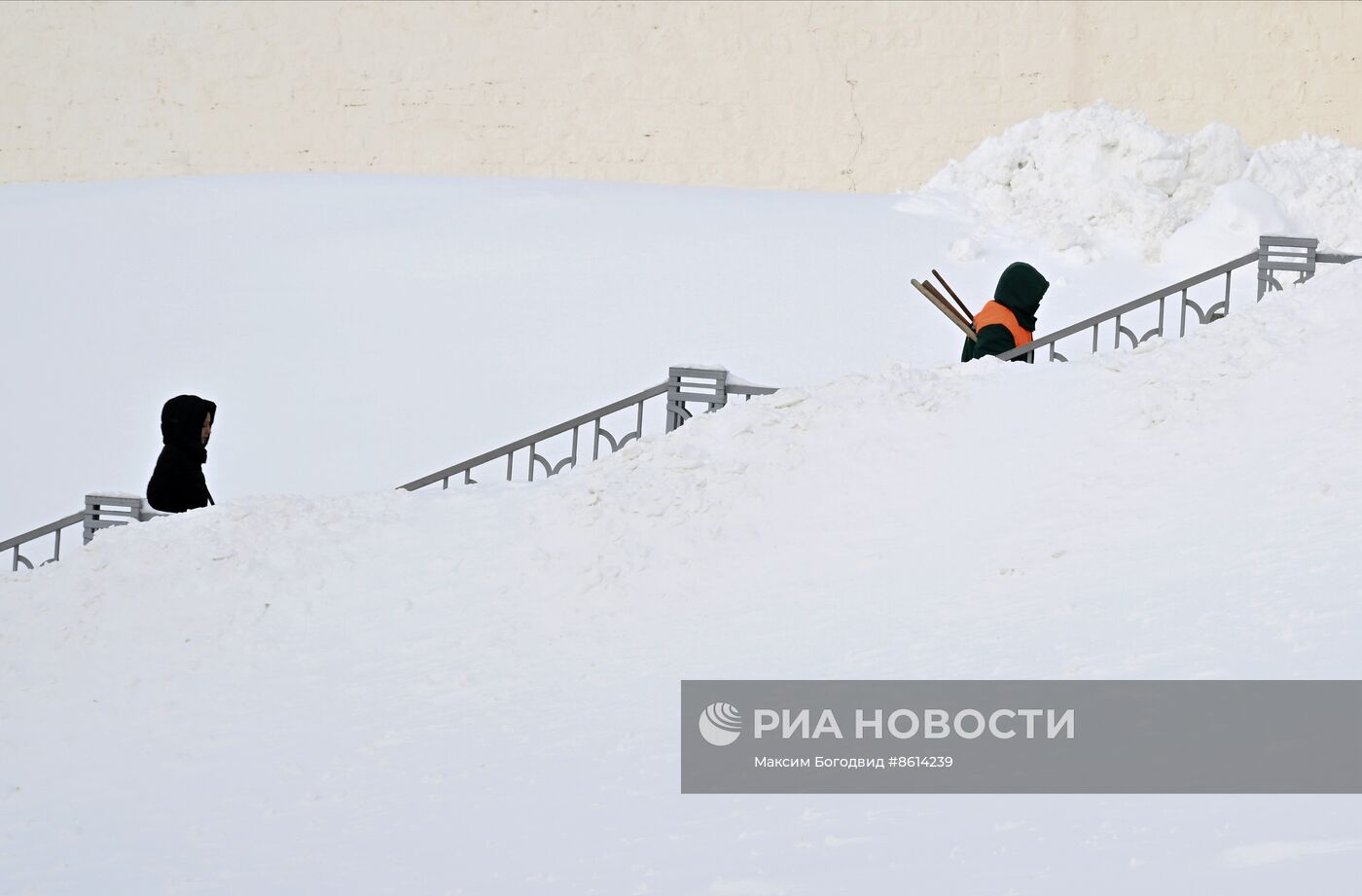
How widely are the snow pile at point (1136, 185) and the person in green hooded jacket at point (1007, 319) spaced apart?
17.9 feet

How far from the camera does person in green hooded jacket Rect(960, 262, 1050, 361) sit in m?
7.63

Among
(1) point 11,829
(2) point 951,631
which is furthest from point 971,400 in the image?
(1) point 11,829

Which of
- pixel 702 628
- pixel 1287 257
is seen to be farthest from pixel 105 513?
pixel 1287 257

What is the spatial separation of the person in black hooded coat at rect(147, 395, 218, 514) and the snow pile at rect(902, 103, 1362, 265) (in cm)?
764

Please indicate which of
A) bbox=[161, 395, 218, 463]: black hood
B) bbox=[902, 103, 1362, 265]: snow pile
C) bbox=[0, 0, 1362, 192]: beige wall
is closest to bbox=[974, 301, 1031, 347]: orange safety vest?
bbox=[161, 395, 218, 463]: black hood

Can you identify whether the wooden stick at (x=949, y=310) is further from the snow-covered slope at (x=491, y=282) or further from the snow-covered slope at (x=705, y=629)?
the snow-covered slope at (x=491, y=282)

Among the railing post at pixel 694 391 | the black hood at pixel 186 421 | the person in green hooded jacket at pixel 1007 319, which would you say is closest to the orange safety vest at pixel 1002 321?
the person in green hooded jacket at pixel 1007 319

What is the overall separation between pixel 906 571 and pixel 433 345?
23.4 feet

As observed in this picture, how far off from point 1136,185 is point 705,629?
9.66m

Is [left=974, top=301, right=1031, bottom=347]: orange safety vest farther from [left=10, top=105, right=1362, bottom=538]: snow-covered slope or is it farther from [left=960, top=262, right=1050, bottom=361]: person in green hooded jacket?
[left=10, top=105, right=1362, bottom=538]: snow-covered slope

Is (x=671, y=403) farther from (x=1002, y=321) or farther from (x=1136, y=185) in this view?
(x=1136, y=185)

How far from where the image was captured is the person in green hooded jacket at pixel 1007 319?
763cm

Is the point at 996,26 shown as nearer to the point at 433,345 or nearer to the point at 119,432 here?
the point at 433,345

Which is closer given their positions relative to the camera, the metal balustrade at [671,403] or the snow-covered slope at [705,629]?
the snow-covered slope at [705,629]
